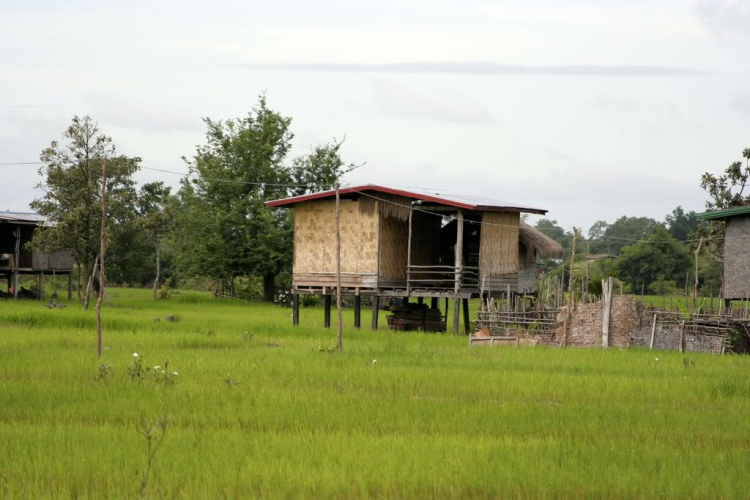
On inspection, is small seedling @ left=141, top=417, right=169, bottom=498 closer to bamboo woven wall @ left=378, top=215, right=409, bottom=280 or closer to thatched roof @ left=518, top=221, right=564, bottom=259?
bamboo woven wall @ left=378, top=215, right=409, bottom=280

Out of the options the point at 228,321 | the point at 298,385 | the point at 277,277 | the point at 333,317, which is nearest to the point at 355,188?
the point at 228,321

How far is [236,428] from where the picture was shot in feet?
34.9

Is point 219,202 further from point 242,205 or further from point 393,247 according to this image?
point 393,247

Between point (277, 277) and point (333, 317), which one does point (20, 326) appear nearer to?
point (333, 317)

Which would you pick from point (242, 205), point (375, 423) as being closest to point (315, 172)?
point (242, 205)

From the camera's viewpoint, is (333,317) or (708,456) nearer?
(708,456)

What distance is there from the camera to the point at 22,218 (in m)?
38.7

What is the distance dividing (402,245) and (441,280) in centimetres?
228

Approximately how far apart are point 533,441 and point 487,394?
373 centimetres

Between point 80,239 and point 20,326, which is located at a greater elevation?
point 80,239

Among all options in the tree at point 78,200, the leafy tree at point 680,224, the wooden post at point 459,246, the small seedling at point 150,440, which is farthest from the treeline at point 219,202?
the leafy tree at point 680,224

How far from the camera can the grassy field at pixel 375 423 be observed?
26.5ft

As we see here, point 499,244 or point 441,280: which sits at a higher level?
point 499,244

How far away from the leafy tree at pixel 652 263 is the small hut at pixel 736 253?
85.7ft
